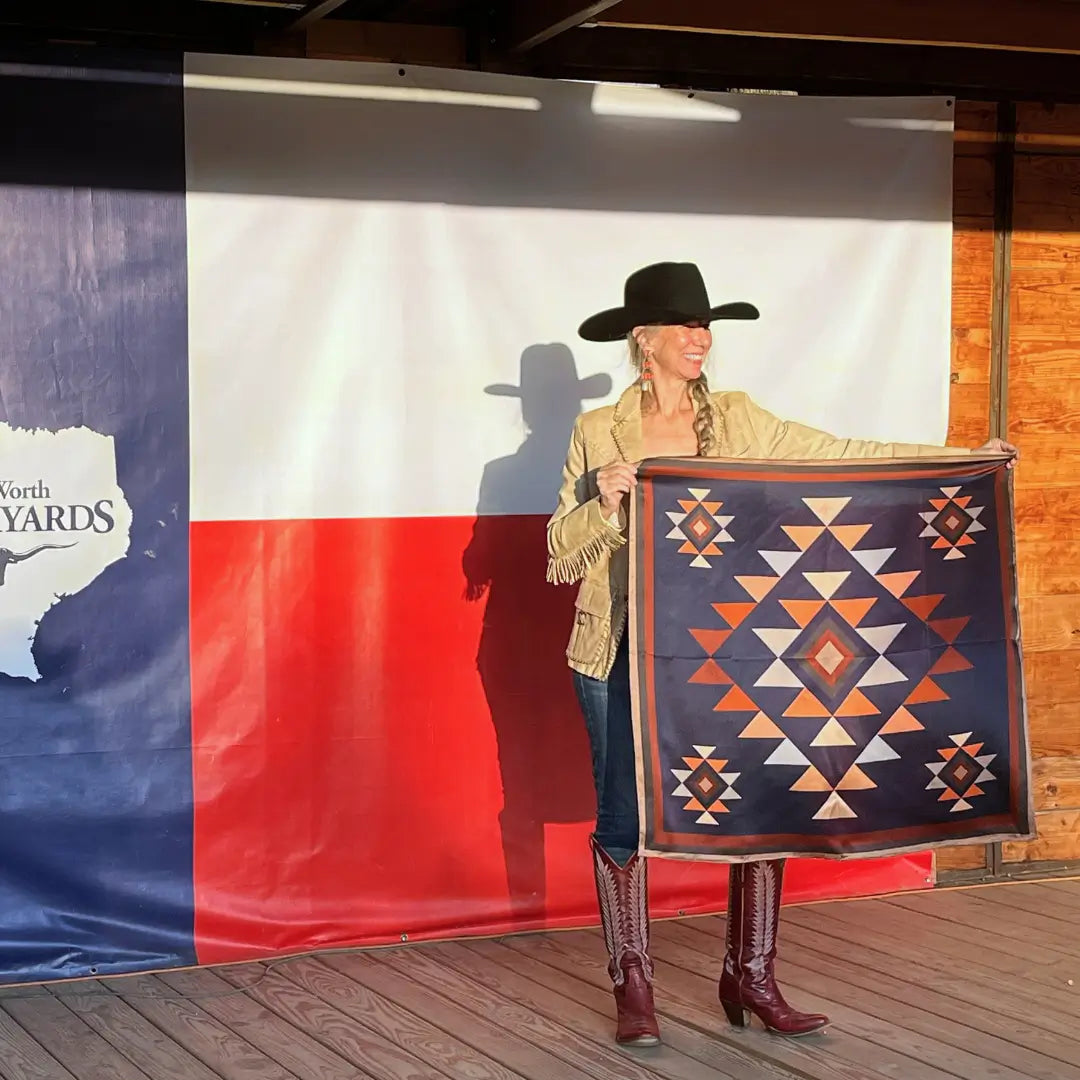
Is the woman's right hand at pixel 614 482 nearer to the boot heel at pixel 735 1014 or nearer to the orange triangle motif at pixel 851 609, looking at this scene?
the orange triangle motif at pixel 851 609

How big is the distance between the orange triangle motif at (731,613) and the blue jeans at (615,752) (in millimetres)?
211

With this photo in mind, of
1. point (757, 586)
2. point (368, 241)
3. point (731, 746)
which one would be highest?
point (368, 241)

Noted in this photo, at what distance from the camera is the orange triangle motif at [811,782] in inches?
142

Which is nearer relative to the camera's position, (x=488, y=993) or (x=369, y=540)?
(x=488, y=993)

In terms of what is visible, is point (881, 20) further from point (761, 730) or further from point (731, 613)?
point (761, 730)

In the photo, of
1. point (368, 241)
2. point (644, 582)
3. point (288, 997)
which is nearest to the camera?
point (644, 582)

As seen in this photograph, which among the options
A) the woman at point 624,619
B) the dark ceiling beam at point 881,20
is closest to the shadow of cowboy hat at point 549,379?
the woman at point 624,619

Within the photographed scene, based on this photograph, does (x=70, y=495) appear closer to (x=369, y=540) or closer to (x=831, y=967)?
(x=369, y=540)

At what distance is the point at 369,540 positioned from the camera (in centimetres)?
435

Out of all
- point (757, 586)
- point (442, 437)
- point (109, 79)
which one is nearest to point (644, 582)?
point (757, 586)

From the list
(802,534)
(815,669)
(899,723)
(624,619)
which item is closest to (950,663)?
(899,723)

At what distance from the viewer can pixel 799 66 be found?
478 centimetres

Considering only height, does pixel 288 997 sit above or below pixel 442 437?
below

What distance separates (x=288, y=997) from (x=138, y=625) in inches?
37.8
